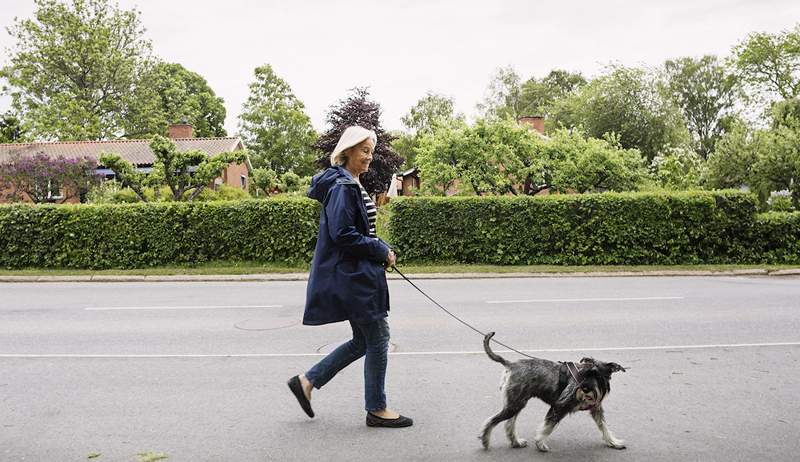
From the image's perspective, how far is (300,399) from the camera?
4.35 meters

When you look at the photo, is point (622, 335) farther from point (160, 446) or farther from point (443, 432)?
point (160, 446)

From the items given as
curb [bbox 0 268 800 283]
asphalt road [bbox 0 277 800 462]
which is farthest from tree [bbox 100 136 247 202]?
asphalt road [bbox 0 277 800 462]

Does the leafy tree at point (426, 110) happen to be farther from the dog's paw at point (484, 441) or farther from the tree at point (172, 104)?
the dog's paw at point (484, 441)

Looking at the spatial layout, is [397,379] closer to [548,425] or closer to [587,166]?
[548,425]

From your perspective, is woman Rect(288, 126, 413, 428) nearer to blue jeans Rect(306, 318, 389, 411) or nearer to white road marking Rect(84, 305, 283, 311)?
blue jeans Rect(306, 318, 389, 411)

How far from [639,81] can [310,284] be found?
44416 millimetres

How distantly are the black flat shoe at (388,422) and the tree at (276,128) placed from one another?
1772 inches

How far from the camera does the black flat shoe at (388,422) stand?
4.25 metres

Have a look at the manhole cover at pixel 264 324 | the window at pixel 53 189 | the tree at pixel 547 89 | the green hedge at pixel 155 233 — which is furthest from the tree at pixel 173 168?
the tree at pixel 547 89

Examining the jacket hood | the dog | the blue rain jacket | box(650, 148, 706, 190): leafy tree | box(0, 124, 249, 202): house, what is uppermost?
box(0, 124, 249, 202): house

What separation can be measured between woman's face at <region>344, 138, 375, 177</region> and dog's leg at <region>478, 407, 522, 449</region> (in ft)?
5.89

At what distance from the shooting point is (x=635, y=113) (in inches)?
1713

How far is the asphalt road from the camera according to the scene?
3951 mm

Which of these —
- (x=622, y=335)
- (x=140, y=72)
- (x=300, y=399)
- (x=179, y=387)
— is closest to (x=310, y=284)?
(x=300, y=399)
